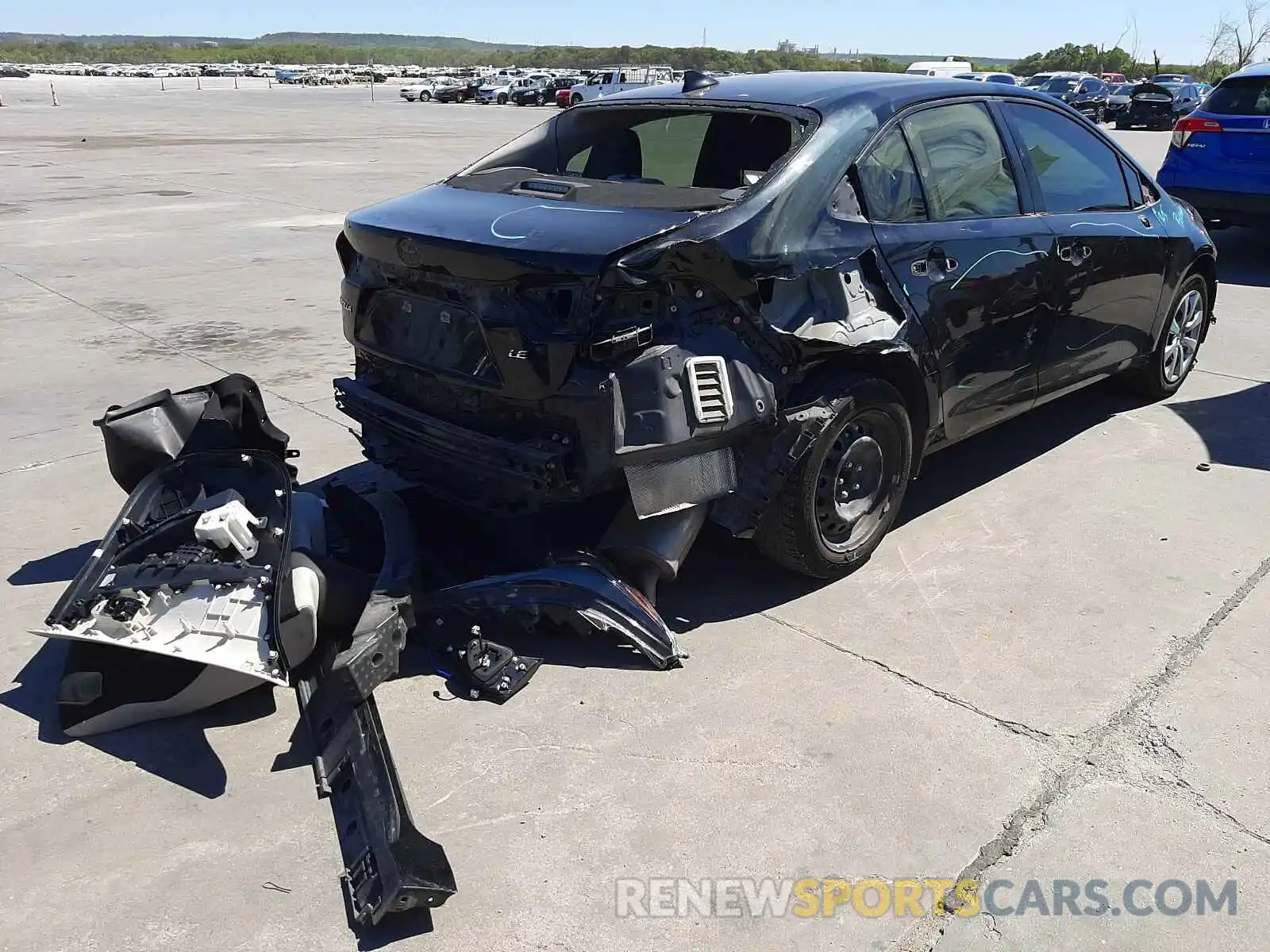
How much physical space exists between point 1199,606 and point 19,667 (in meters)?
4.27

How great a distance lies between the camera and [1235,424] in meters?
6.00

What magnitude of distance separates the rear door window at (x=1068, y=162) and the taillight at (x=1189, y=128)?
542 cm

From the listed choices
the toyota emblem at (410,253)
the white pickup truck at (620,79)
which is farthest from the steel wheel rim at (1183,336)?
the white pickup truck at (620,79)

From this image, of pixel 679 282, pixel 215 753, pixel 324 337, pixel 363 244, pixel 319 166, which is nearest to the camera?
pixel 215 753

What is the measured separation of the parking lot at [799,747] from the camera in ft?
8.59

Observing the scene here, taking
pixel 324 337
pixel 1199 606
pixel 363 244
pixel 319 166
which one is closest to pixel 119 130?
pixel 319 166

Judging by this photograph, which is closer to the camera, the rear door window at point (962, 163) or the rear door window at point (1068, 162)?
the rear door window at point (962, 163)

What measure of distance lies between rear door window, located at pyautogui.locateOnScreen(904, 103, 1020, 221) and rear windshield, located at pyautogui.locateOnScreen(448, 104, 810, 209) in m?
0.62

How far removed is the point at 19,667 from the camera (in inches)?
144

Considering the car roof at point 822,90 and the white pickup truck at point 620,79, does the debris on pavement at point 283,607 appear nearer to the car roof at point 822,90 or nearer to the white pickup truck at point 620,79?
the car roof at point 822,90

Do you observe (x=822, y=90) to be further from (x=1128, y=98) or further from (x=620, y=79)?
(x=620, y=79)

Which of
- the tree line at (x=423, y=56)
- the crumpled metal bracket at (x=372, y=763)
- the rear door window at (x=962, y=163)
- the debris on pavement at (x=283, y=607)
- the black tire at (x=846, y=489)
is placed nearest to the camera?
the crumpled metal bracket at (x=372, y=763)

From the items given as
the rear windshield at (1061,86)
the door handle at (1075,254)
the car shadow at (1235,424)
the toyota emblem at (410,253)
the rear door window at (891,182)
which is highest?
the rear windshield at (1061,86)

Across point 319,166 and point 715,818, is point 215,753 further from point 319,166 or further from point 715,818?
point 319,166
